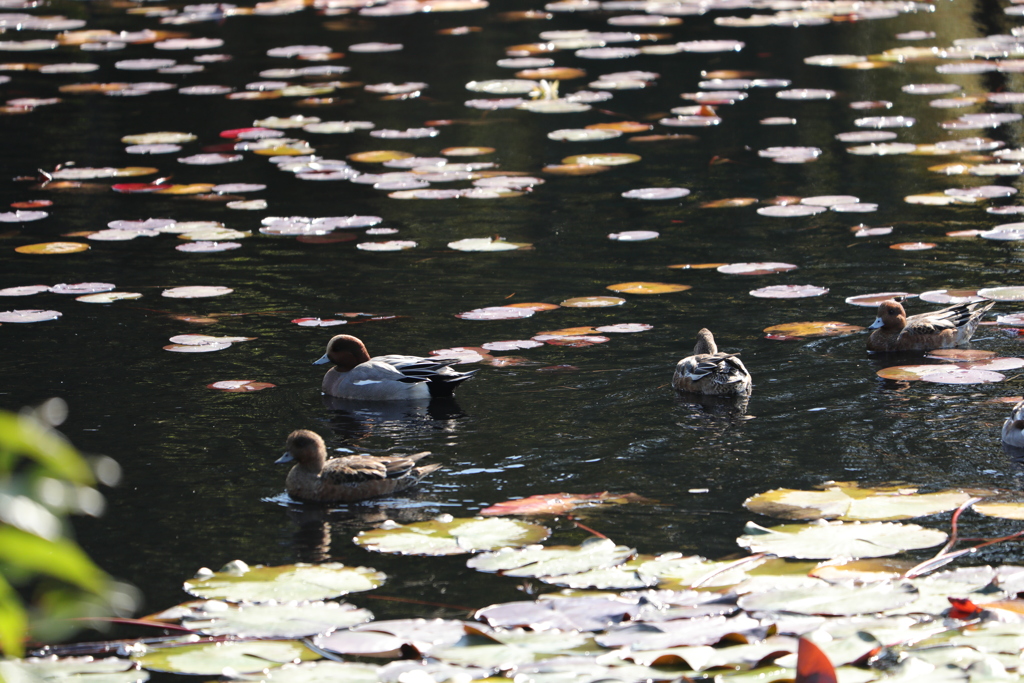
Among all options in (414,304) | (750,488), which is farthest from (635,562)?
(414,304)

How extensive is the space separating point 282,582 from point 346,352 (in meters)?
2.91

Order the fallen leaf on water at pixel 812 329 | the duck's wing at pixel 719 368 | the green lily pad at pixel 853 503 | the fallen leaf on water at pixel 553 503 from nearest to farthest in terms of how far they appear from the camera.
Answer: the green lily pad at pixel 853 503 < the fallen leaf on water at pixel 553 503 < the duck's wing at pixel 719 368 < the fallen leaf on water at pixel 812 329

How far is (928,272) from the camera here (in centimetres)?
917

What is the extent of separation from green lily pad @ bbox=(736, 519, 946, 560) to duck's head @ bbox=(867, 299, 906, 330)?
2884 mm

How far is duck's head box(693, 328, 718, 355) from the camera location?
7484 mm

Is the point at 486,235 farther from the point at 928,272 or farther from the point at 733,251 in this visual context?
the point at 928,272

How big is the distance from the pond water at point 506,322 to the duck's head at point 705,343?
0.27 meters

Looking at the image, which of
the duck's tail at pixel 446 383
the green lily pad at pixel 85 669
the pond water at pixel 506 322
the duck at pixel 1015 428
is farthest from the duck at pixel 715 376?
the green lily pad at pixel 85 669

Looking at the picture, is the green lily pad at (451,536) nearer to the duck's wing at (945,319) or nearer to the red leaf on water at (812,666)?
the red leaf on water at (812,666)

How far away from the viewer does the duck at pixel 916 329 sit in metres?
7.79

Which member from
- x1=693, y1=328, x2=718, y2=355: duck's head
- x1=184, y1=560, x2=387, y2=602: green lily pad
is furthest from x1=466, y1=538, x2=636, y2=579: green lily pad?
x1=693, y1=328, x2=718, y2=355: duck's head

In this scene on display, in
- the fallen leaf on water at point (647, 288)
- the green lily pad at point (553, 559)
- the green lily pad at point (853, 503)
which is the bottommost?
the green lily pad at point (853, 503)

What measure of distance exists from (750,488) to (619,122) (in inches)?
332

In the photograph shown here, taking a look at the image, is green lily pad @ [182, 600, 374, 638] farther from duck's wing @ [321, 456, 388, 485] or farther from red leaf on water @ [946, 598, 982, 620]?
red leaf on water @ [946, 598, 982, 620]
